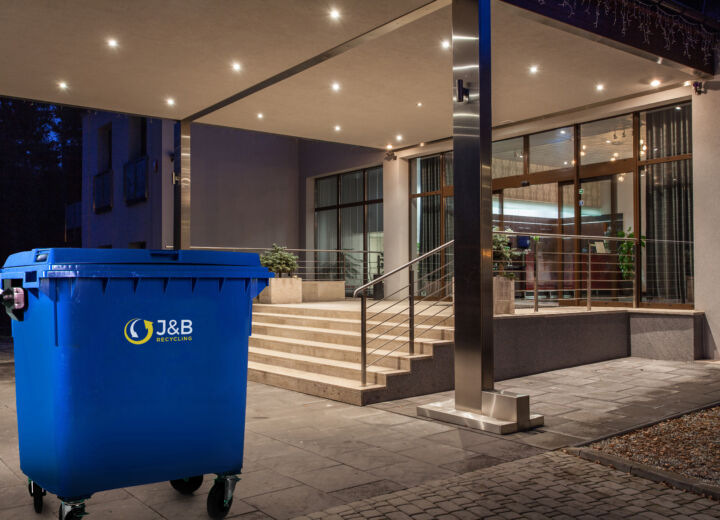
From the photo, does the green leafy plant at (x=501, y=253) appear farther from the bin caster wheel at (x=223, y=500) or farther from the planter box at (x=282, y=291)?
the bin caster wheel at (x=223, y=500)

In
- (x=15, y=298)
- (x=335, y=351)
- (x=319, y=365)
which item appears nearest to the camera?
(x=15, y=298)

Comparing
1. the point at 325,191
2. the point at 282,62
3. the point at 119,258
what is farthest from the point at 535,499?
the point at 325,191

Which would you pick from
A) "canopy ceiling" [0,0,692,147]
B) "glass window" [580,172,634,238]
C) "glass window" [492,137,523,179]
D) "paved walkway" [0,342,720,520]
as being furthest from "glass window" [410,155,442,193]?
"paved walkway" [0,342,720,520]

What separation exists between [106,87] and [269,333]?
13.4ft

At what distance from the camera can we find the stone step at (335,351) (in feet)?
21.0

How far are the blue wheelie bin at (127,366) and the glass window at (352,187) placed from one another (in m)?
12.4

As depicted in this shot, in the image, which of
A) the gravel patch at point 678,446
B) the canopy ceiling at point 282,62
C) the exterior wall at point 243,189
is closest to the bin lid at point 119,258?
the gravel patch at point 678,446

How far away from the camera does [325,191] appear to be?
16.5 meters

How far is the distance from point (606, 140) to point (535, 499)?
8030 millimetres

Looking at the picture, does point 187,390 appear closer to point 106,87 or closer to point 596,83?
point 106,87

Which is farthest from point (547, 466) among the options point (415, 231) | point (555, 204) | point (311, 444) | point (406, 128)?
point (415, 231)

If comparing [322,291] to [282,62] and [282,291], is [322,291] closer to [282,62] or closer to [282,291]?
[282,291]

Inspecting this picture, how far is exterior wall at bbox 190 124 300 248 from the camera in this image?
15.1 metres

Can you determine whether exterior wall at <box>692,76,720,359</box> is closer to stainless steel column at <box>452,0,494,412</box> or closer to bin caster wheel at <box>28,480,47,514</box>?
stainless steel column at <box>452,0,494,412</box>
